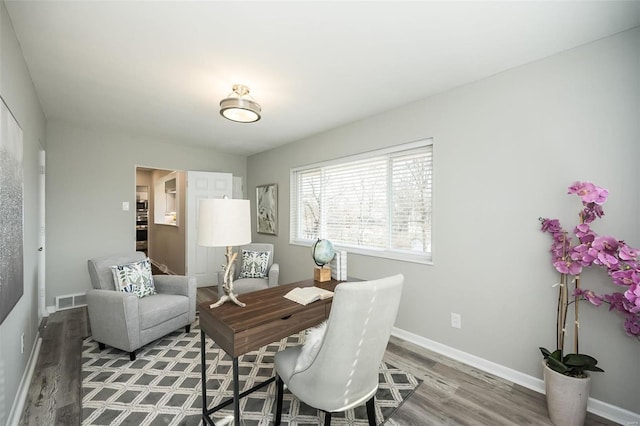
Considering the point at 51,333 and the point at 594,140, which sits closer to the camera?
the point at 594,140

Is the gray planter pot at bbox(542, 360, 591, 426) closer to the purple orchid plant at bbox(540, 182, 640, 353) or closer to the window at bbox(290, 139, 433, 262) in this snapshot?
the purple orchid plant at bbox(540, 182, 640, 353)

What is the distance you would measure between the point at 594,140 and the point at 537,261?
91 centimetres

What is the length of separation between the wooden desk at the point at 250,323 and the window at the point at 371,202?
1486mm

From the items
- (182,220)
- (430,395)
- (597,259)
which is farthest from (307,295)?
(182,220)

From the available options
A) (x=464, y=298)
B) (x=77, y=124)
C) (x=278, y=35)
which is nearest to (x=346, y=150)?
(x=278, y=35)

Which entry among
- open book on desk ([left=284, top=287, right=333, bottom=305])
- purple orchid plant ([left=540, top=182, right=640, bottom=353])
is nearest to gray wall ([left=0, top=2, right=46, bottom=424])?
open book on desk ([left=284, top=287, right=333, bottom=305])

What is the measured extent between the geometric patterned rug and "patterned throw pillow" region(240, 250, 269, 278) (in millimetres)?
1155

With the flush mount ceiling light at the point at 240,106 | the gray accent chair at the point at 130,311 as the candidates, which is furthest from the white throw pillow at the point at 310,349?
the flush mount ceiling light at the point at 240,106

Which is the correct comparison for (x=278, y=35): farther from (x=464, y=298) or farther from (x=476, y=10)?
(x=464, y=298)

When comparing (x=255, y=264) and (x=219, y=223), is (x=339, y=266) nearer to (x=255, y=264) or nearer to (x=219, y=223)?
(x=219, y=223)

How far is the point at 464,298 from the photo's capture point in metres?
2.46

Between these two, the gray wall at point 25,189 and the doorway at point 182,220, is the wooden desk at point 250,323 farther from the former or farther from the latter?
the doorway at point 182,220

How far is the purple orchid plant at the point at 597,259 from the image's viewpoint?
1.52 m

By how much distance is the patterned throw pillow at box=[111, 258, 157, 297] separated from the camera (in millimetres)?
2686
